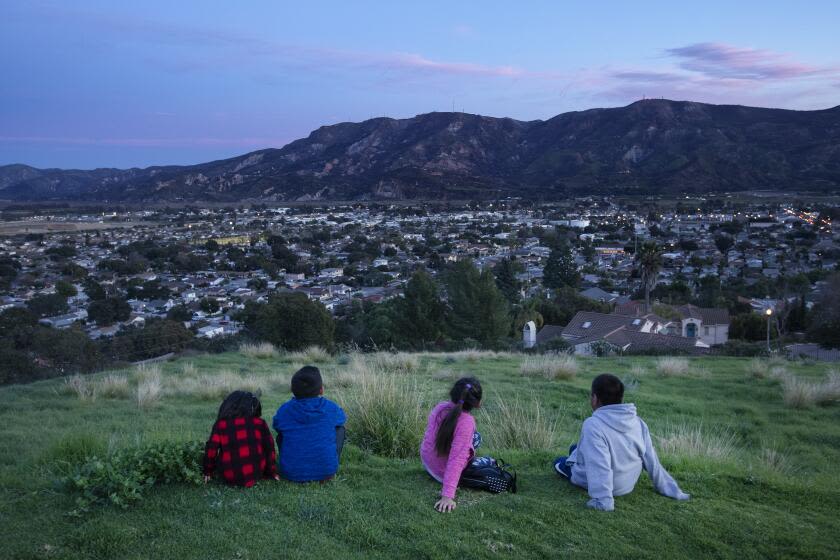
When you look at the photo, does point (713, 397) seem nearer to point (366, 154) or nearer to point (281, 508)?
point (281, 508)

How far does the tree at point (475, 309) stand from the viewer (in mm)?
26047

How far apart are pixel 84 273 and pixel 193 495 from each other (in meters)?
47.8

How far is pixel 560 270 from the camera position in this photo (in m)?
50.0

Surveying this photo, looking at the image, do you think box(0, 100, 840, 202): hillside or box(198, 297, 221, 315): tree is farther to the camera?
box(0, 100, 840, 202): hillside

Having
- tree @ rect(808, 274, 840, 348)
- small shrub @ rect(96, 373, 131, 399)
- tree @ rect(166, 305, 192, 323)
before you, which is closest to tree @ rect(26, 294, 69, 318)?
tree @ rect(166, 305, 192, 323)

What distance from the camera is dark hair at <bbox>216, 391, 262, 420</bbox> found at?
431cm

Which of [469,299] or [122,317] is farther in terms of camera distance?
[122,317]

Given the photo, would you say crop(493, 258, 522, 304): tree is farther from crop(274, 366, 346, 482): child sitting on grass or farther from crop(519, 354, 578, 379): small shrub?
crop(274, 366, 346, 482): child sitting on grass

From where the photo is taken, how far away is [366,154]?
528ft

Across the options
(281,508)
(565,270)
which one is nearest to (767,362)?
(281,508)

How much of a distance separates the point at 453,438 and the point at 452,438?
0.03 meters

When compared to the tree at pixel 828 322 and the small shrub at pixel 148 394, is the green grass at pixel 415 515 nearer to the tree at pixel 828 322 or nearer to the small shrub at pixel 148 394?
the small shrub at pixel 148 394

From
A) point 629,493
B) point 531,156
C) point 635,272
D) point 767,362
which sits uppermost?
point 531,156

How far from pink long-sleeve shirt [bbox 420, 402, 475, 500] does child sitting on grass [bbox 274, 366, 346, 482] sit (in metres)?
0.66
